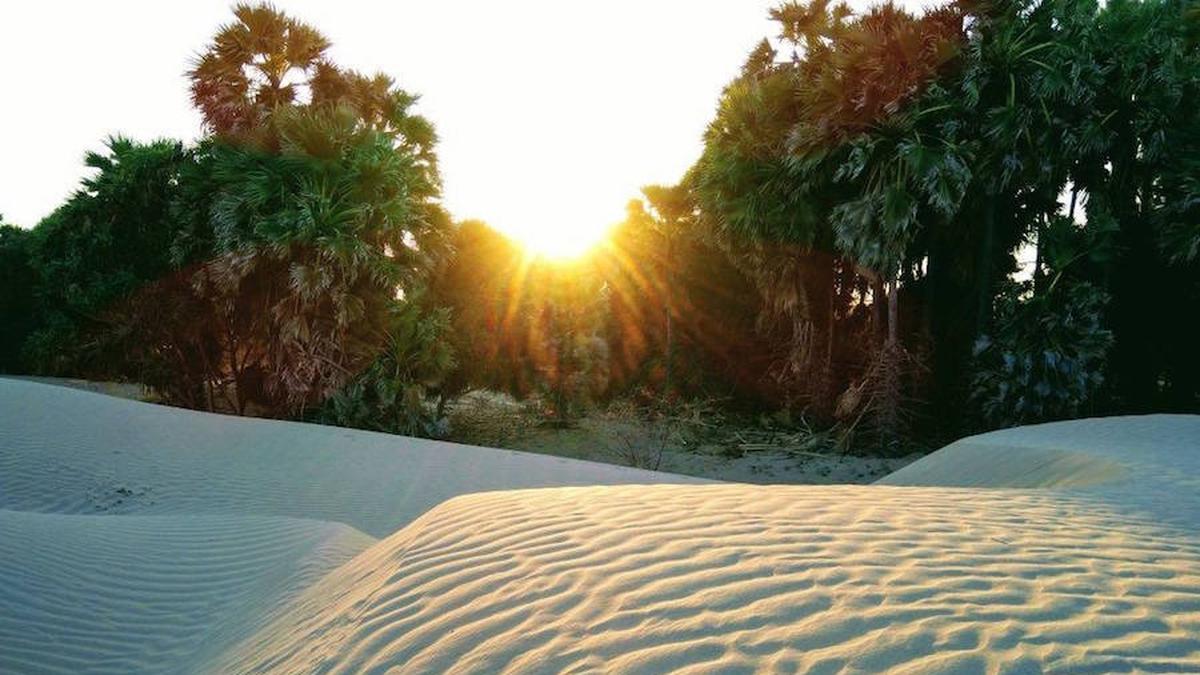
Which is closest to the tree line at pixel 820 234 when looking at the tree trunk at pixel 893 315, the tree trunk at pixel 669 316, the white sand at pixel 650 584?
the tree trunk at pixel 893 315

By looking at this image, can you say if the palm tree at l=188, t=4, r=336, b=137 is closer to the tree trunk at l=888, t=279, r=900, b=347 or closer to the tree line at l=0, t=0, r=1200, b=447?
the tree line at l=0, t=0, r=1200, b=447

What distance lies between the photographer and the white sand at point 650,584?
7.42 feet

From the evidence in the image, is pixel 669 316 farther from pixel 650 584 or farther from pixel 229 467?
pixel 650 584

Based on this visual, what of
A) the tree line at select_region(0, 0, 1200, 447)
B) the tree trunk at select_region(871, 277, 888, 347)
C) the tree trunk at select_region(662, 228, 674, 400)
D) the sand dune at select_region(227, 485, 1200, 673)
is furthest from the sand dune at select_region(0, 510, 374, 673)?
the tree trunk at select_region(662, 228, 674, 400)

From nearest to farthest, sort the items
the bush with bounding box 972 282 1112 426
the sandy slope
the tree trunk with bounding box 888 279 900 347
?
the sandy slope
the bush with bounding box 972 282 1112 426
the tree trunk with bounding box 888 279 900 347

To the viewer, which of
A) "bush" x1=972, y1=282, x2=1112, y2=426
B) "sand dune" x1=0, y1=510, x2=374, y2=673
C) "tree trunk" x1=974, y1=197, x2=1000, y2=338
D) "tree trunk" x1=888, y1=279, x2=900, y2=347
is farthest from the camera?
"tree trunk" x1=974, y1=197, x2=1000, y2=338

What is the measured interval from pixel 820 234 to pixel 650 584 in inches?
714

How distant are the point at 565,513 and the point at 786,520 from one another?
1.22 m

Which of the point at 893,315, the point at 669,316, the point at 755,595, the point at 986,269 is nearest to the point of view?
the point at 755,595

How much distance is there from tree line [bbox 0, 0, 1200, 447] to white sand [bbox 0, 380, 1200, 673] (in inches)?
360

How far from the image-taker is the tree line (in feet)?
52.1

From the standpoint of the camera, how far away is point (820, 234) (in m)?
19.5

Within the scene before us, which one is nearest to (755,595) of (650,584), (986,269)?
(650,584)

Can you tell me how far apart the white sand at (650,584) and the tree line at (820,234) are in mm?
9154
